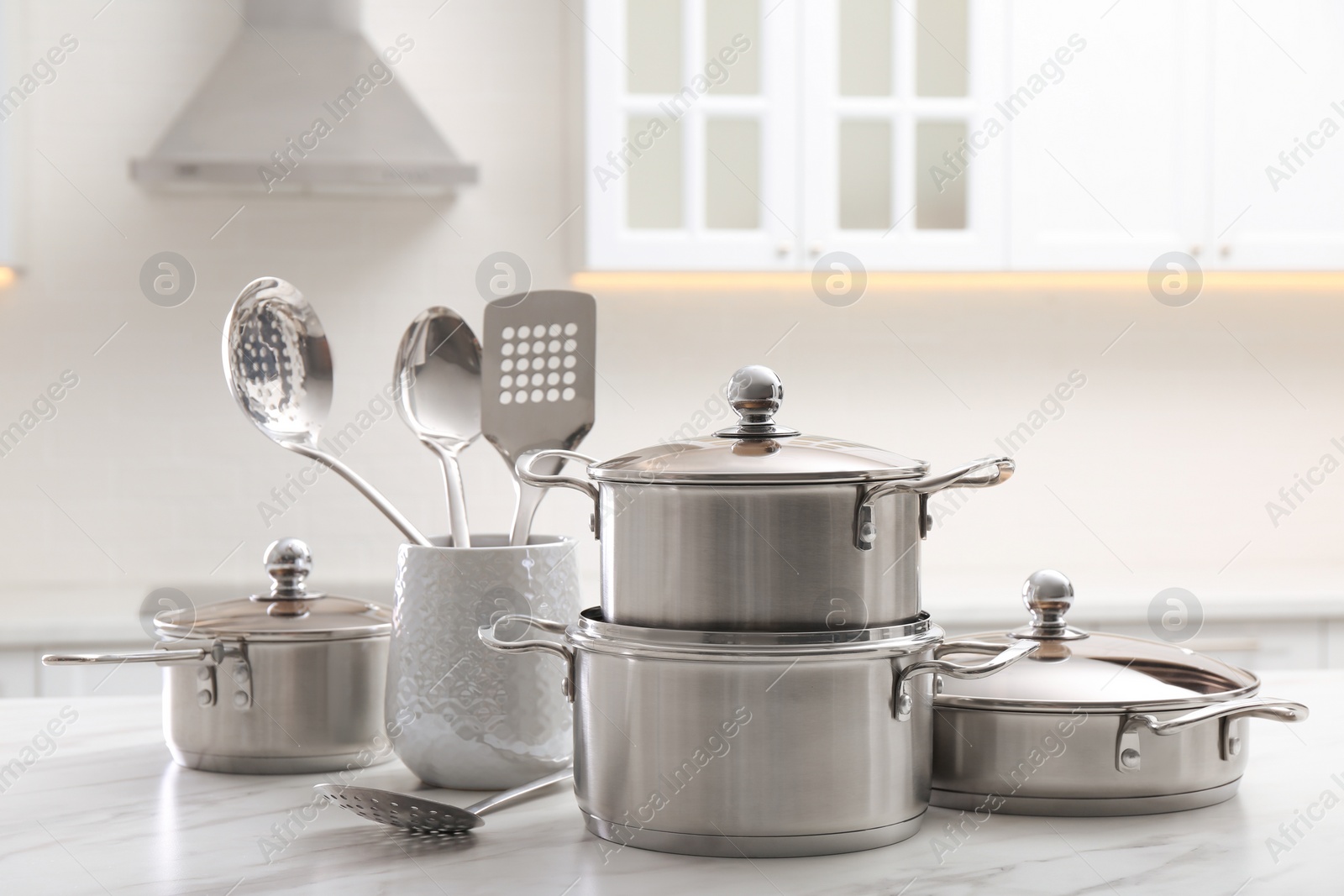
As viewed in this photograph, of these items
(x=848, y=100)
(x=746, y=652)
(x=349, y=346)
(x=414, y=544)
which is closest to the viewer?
(x=746, y=652)

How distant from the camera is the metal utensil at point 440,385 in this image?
918 millimetres

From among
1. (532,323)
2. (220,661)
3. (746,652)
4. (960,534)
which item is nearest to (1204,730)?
(746,652)

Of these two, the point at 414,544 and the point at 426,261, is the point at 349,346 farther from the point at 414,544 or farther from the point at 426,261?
the point at 414,544

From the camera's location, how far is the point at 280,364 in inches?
35.1

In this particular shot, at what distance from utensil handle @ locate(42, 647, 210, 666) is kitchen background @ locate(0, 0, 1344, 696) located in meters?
1.50

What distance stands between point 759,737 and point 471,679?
0.23 metres

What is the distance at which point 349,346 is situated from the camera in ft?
8.89

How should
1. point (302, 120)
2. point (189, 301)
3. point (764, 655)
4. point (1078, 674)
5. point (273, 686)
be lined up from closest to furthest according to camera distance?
point (764, 655)
point (1078, 674)
point (273, 686)
point (302, 120)
point (189, 301)

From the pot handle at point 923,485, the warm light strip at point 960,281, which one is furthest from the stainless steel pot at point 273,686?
the warm light strip at point 960,281

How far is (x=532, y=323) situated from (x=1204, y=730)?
0.50 metres

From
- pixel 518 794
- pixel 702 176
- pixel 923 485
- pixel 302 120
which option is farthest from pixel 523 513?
pixel 302 120

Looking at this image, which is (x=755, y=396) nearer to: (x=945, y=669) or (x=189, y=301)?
(x=945, y=669)

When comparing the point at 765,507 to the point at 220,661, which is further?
the point at 220,661

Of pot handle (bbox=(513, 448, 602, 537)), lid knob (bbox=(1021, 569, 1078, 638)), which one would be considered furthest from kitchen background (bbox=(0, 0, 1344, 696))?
pot handle (bbox=(513, 448, 602, 537))
